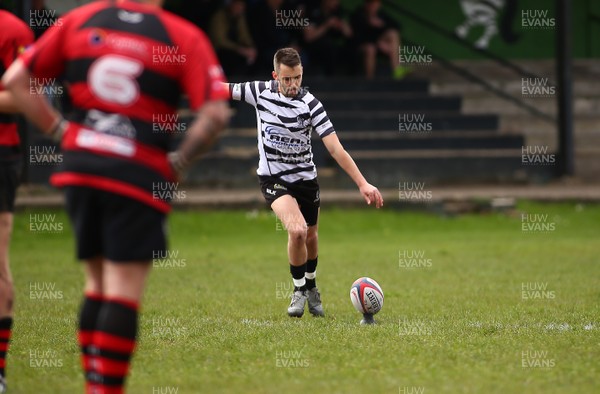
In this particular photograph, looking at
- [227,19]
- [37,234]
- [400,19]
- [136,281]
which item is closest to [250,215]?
[37,234]

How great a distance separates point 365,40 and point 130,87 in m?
18.3

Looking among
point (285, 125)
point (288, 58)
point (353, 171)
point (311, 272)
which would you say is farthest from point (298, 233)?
point (288, 58)

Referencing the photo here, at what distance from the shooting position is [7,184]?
649cm

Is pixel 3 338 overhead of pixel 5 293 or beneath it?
beneath

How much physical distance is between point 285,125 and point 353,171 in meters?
0.85

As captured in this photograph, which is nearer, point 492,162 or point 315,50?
point 492,162

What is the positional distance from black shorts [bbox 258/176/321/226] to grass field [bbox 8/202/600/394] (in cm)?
95

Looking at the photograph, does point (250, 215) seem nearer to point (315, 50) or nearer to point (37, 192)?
point (37, 192)

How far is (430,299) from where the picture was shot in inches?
412

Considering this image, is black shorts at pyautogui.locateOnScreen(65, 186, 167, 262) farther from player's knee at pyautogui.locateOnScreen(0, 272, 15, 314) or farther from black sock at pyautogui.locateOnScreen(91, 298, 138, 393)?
player's knee at pyautogui.locateOnScreen(0, 272, 15, 314)

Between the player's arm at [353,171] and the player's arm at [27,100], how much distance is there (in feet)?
11.7

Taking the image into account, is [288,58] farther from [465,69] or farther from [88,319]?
[465,69]

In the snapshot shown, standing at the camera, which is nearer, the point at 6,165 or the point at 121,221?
the point at 121,221

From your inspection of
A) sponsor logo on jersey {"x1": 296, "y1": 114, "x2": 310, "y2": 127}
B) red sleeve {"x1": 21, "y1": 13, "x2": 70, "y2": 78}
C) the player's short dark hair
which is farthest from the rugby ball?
red sleeve {"x1": 21, "y1": 13, "x2": 70, "y2": 78}
